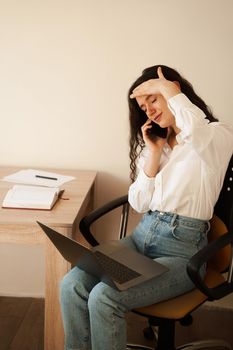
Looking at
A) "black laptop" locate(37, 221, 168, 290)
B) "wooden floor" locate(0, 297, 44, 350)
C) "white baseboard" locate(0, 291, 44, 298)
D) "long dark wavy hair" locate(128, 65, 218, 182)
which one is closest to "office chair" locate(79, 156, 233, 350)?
"black laptop" locate(37, 221, 168, 290)

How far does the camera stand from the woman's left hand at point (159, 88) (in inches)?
56.6

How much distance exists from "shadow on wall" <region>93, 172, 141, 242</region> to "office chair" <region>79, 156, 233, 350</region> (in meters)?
0.41

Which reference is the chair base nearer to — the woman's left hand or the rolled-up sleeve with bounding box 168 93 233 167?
the rolled-up sleeve with bounding box 168 93 233 167

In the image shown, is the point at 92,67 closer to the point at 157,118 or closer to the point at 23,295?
the point at 157,118

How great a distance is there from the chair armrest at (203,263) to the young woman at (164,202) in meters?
0.10

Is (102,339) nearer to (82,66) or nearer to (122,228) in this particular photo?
(122,228)

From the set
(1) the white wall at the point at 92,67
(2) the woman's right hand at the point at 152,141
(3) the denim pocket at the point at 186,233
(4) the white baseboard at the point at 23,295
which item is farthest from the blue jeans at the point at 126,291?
(4) the white baseboard at the point at 23,295

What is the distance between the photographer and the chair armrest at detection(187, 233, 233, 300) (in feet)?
3.93

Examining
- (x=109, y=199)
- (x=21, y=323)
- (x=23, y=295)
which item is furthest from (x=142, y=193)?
(x=23, y=295)

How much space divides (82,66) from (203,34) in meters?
0.64

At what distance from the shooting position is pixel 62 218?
142 cm

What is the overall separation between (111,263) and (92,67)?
3.61 feet

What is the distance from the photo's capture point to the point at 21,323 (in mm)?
2025

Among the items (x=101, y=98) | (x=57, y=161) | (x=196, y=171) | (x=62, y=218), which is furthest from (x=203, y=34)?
(x=62, y=218)
